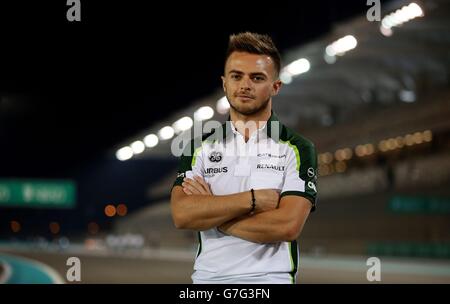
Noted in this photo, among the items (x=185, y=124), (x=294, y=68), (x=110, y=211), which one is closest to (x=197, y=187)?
(x=185, y=124)

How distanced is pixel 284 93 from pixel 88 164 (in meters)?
22.5

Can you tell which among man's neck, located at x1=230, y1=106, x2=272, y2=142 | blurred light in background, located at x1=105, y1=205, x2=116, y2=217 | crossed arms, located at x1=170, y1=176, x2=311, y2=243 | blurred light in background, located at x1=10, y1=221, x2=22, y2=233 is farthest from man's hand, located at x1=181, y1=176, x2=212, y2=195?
blurred light in background, located at x1=105, y1=205, x2=116, y2=217

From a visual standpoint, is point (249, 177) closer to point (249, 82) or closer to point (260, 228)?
point (260, 228)

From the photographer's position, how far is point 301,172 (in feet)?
13.4

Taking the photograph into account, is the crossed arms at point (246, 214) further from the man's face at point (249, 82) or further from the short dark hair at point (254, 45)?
the short dark hair at point (254, 45)

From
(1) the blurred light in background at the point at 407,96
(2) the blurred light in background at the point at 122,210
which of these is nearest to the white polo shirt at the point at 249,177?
(1) the blurred light in background at the point at 407,96

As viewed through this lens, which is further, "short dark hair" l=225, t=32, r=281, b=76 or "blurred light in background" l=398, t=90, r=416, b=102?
"blurred light in background" l=398, t=90, r=416, b=102

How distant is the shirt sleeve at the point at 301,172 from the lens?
4045mm

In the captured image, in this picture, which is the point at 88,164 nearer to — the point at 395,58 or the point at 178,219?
the point at 395,58

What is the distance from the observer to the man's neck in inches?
159

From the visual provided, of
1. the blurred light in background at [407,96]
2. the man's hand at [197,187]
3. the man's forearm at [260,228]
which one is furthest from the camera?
the blurred light in background at [407,96]

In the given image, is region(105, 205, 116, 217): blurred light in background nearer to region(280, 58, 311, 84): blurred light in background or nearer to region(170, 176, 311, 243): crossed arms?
region(280, 58, 311, 84): blurred light in background

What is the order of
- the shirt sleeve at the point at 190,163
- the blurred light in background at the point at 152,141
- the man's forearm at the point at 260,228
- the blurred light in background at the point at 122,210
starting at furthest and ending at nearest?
the blurred light in background at the point at 122,210
the blurred light in background at the point at 152,141
the shirt sleeve at the point at 190,163
the man's forearm at the point at 260,228

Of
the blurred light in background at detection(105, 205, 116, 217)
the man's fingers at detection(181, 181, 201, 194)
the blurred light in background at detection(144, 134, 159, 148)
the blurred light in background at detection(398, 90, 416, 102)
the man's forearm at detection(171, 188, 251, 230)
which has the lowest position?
the man's forearm at detection(171, 188, 251, 230)
